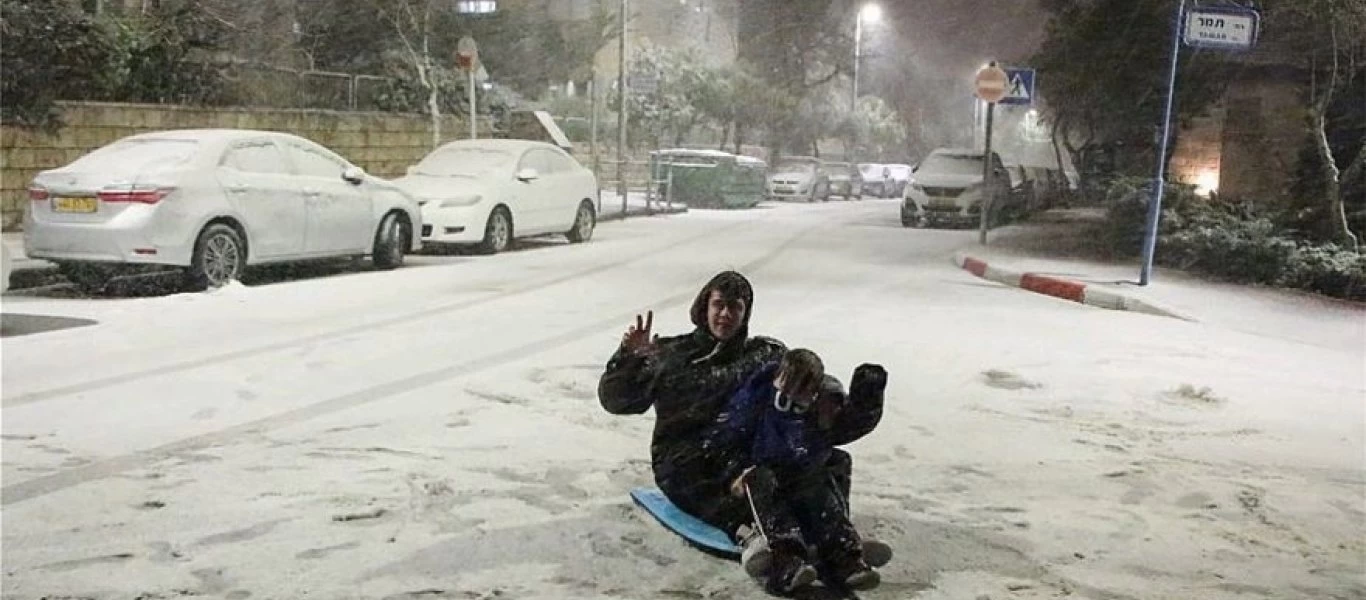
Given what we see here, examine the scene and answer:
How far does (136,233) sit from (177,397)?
131 inches

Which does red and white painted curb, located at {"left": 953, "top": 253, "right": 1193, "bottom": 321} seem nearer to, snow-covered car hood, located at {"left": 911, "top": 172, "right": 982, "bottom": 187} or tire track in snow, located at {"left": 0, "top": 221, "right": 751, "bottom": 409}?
snow-covered car hood, located at {"left": 911, "top": 172, "right": 982, "bottom": 187}

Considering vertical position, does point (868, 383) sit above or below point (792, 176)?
below

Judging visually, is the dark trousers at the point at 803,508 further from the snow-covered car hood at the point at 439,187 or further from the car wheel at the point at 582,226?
the car wheel at the point at 582,226

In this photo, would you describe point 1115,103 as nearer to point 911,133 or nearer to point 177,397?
point 911,133

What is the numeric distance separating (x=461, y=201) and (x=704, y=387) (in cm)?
897

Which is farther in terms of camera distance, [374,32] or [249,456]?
[374,32]

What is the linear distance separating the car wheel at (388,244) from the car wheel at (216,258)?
1.61 metres

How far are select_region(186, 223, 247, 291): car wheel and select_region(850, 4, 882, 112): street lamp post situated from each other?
15.0 ft

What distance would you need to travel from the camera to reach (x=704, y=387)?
3238mm

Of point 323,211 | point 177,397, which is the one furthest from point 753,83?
point 177,397

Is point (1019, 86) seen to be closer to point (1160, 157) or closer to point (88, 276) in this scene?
point (1160, 157)

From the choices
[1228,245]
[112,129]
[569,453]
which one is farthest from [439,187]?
[569,453]

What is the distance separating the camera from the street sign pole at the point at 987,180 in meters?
6.17

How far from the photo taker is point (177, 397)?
5.17 meters
